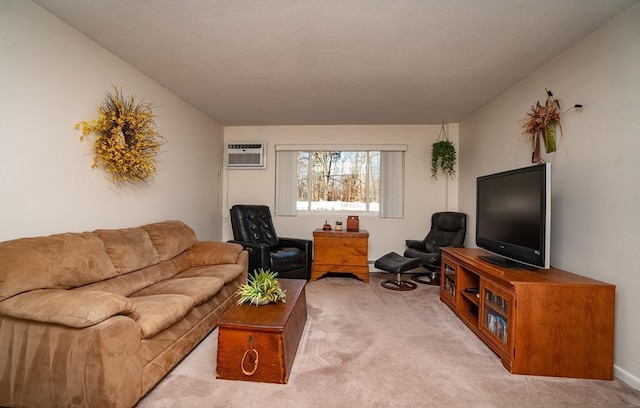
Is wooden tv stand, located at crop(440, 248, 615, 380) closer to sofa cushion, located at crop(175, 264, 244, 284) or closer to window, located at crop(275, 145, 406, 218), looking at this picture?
sofa cushion, located at crop(175, 264, 244, 284)

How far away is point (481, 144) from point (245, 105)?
3.11 m

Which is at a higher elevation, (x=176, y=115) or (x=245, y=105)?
(x=245, y=105)

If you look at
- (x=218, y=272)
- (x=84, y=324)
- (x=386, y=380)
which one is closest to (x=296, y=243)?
(x=218, y=272)

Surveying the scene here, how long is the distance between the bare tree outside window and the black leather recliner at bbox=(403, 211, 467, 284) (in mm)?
907

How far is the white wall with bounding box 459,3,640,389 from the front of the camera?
6.09 feet

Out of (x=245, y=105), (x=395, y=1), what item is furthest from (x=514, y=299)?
(x=245, y=105)

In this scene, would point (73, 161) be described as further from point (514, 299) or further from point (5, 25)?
point (514, 299)

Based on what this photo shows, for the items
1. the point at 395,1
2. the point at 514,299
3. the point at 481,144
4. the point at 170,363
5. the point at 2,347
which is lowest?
the point at 170,363

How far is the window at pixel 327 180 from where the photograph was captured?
493 centimetres

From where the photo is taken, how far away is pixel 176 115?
141 inches

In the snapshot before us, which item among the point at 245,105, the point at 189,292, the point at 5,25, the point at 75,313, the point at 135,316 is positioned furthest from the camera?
the point at 245,105

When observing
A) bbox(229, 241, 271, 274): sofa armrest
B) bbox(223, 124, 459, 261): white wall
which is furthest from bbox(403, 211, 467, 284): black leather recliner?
bbox(229, 241, 271, 274): sofa armrest

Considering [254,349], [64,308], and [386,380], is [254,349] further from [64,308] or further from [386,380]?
[64,308]

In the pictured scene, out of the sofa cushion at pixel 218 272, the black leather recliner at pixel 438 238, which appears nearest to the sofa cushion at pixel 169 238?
the sofa cushion at pixel 218 272
